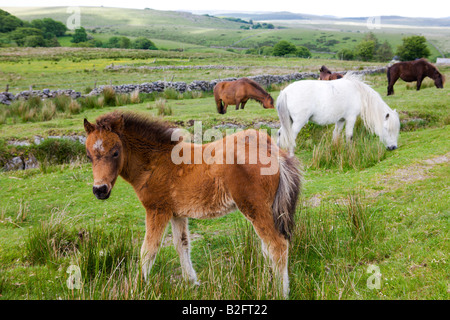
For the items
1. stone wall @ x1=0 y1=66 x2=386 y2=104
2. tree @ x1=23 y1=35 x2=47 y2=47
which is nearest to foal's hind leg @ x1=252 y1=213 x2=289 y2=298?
stone wall @ x1=0 y1=66 x2=386 y2=104

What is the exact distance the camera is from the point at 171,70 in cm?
4003

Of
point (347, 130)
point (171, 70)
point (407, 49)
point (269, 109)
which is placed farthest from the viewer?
point (407, 49)

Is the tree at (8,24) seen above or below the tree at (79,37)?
above

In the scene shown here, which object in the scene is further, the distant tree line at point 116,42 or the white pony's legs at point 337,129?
the distant tree line at point 116,42

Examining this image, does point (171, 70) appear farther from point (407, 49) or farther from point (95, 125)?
point (407, 49)

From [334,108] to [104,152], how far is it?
7.30 meters

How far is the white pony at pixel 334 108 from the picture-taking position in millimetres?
9242

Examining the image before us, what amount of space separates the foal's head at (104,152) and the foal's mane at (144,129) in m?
0.14

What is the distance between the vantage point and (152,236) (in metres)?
3.72

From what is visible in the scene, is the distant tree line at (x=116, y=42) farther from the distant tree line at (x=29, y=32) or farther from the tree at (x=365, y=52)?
the tree at (x=365, y=52)

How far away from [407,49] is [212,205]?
3297 inches

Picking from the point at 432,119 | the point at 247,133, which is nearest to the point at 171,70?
the point at 432,119

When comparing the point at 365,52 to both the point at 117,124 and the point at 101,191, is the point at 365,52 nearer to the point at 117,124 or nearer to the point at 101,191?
the point at 117,124

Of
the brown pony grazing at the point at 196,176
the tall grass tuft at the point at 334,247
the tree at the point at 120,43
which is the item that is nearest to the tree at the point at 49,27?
the tree at the point at 120,43
